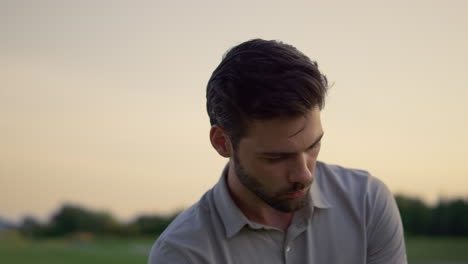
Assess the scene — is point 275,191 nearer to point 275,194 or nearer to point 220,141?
point 275,194

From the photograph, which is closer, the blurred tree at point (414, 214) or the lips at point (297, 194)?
the lips at point (297, 194)

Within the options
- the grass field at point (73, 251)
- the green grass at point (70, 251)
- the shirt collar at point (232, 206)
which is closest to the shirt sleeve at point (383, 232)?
the shirt collar at point (232, 206)

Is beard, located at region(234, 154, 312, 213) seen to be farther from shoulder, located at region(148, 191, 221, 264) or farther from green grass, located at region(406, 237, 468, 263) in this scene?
green grass, located at region(406, 237, 468, 263)

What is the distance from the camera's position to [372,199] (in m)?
2.44

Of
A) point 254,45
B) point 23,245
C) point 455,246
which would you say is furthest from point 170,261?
point 23,245

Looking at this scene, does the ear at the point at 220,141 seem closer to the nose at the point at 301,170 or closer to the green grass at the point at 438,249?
the nose at the point at 301,170

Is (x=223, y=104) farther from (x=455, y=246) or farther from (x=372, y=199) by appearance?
(x=455, y=246)

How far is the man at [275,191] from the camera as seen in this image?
86.0 inches

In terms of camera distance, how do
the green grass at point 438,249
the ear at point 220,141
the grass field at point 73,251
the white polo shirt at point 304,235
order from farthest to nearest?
the grass field at point 73,251 → the green grass at point 438,249 → the ear at point 220,141 → the white polo shirt at point 304,235

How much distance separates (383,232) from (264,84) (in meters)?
0.79

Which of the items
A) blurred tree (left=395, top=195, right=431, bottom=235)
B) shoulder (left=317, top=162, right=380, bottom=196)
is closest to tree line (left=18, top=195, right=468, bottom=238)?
blurred tree (left=395, top=195, right=431, bottom=235)

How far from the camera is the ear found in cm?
248

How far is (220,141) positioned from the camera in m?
2.53

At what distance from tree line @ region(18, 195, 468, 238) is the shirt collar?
5.63 metres
